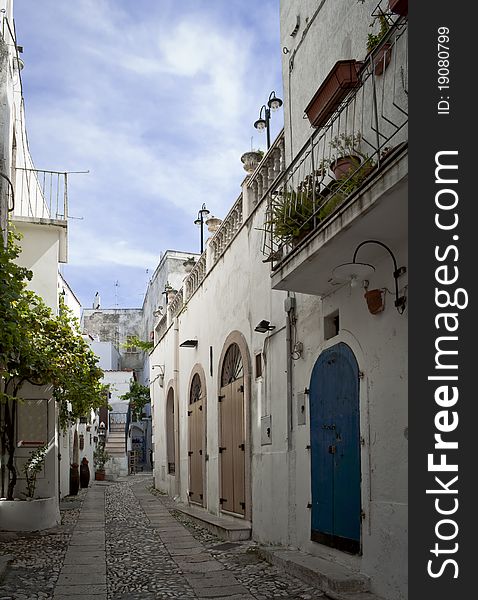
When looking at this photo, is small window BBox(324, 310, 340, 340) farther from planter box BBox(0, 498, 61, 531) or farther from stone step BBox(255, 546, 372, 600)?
planter box BBox(0, 498, 61, 531)

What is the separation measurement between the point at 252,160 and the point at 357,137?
15.3 feet

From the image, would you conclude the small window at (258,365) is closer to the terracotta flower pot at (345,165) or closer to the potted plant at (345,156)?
the potted plant at (345,156)

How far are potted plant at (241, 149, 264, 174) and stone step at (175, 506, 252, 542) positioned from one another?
5.52 meters

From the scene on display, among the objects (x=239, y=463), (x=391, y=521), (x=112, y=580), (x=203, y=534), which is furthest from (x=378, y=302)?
(x=203, y=534)

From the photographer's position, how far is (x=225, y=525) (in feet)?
37.9

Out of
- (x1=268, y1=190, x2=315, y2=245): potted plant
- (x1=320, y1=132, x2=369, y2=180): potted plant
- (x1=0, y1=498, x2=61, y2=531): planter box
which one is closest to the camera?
(x1=320, y1=132, x2=369, y2=180): potted plant

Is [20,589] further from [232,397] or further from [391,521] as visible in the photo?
[232,397]

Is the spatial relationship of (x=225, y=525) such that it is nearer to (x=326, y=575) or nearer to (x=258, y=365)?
(x=258, y=365)

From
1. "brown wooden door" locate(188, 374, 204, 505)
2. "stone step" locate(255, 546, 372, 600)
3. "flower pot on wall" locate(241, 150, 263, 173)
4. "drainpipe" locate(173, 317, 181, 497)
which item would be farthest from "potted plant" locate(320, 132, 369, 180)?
"drainpipe" locate(173, 317, 181, 497)

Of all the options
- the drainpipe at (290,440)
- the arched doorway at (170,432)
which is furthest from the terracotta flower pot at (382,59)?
the arched doorway at (170,432)

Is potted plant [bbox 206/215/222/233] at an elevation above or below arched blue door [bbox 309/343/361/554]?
above

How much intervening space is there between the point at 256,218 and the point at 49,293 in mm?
4429

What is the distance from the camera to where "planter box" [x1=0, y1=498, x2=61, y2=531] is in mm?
11797

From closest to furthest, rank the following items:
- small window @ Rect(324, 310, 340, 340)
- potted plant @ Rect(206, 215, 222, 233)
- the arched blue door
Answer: the arched blue door → small window @ Rect(324, 310, 340, 340) → potted plant @ Rect(206, 215, 222, 233)
